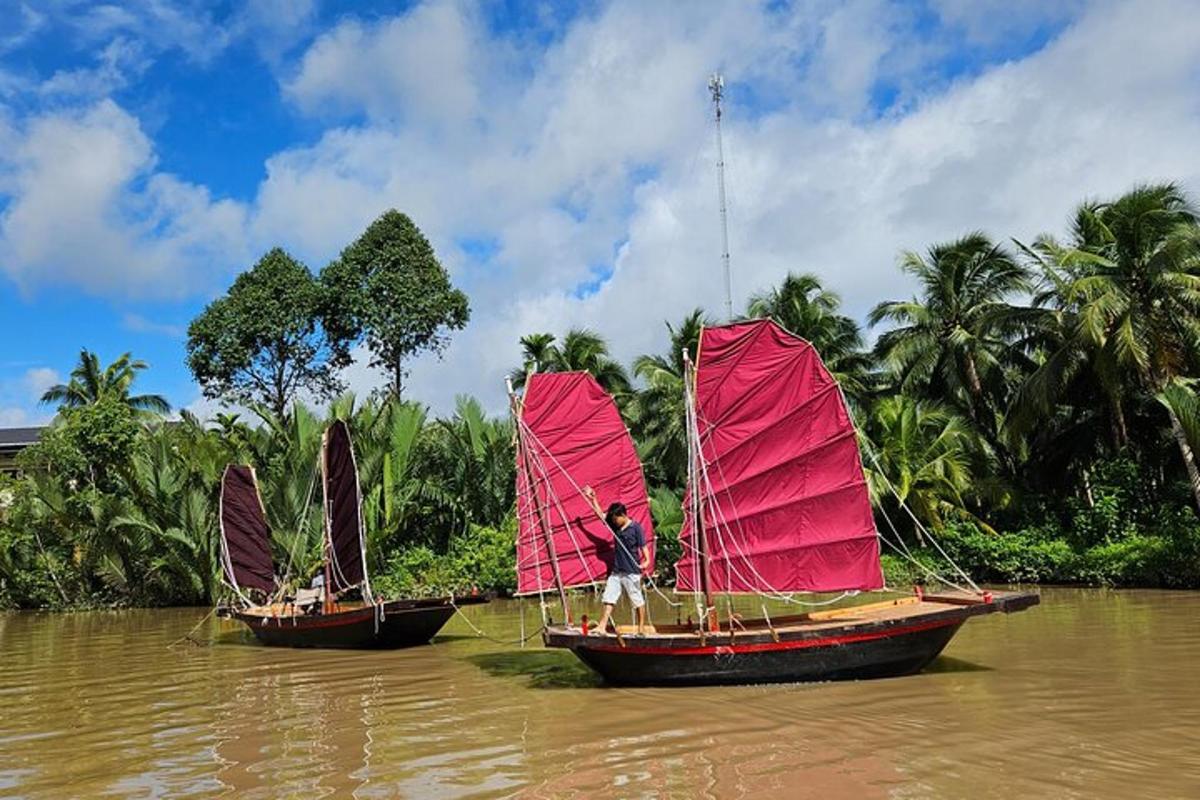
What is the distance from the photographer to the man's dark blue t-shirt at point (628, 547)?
8.70 m

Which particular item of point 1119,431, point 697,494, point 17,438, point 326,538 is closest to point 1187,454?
point 1119,431

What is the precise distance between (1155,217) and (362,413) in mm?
15873

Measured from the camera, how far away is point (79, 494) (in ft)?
68.5

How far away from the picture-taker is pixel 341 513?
13.0 metres

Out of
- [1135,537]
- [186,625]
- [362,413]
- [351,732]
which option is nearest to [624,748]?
[351,732]

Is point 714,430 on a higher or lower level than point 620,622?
higher

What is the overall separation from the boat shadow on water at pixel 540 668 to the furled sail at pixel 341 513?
92.9 inches

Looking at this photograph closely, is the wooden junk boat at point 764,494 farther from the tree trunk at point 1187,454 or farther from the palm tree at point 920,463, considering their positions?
the palm tree at point 920,463

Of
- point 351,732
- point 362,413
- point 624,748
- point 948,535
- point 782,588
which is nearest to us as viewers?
point 624,748

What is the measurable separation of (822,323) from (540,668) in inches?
624

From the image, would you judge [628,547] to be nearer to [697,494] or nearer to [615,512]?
[615,512]

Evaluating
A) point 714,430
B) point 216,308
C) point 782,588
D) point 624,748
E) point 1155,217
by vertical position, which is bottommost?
point 624,748

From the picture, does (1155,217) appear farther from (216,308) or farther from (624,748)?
(216,308)

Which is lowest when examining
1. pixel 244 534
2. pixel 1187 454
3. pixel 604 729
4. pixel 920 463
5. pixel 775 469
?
pixel 604 729
